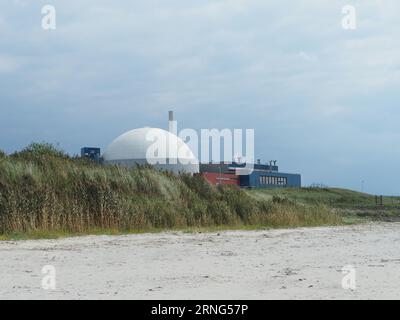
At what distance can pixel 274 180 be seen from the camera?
8575 cm

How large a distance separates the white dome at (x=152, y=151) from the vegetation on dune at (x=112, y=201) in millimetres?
21442

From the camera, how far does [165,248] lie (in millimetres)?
15367

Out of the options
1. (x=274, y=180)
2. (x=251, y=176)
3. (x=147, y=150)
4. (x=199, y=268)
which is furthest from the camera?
(x=274, y=180)

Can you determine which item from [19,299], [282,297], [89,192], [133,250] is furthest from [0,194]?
[282,297]

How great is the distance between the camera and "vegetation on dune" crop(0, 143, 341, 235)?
19.9 metres

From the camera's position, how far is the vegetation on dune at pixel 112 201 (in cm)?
1991

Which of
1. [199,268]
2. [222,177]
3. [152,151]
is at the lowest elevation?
[222,177]

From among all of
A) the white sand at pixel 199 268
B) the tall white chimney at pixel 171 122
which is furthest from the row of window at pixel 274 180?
the white sand at pixel 199 268

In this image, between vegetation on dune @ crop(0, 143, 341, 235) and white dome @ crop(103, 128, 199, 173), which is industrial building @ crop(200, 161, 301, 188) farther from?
vegetation on dune @ crop(0, 143, 341, 235)

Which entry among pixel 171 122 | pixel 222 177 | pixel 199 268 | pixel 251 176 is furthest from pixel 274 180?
pixel 199 268

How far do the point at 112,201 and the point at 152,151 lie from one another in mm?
29179

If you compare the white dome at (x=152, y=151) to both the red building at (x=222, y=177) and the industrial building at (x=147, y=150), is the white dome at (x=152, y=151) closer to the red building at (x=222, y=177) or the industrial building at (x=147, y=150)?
the industrial building at (x=147, y=150)

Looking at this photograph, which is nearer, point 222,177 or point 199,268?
point 199,268

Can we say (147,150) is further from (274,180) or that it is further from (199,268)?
(199,268)
